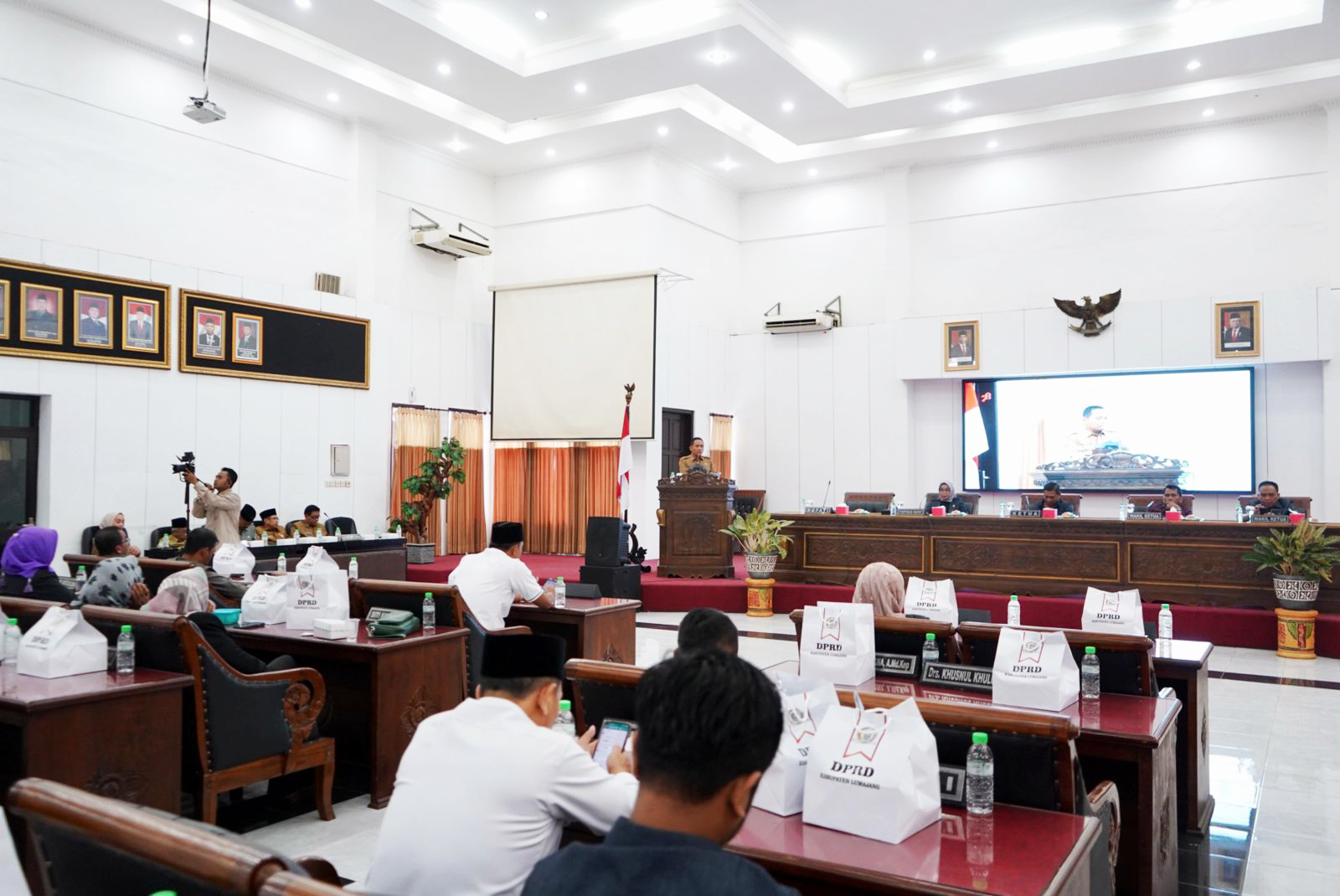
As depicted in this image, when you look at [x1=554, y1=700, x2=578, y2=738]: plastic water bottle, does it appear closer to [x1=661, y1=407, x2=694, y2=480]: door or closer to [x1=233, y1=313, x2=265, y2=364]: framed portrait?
[x1=233, y1=313, x2=265, y2=364]: framed portrait

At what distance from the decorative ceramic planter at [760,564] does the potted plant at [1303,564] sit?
434 centimetres

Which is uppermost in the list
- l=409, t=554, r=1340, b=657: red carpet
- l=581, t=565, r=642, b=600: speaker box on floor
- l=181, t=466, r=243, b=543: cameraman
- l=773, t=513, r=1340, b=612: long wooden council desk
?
l=181, t=466, r=243, b=543: cameraman

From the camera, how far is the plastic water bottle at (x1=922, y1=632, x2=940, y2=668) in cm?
360

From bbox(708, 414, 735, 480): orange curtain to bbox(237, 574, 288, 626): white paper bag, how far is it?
30.7 feet

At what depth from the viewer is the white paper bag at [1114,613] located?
13.5ft

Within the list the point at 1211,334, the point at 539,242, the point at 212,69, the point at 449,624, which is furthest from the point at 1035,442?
the point at 212,69

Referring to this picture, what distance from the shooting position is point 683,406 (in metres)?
13.2

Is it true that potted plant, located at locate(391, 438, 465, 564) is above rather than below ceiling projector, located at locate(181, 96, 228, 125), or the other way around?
below

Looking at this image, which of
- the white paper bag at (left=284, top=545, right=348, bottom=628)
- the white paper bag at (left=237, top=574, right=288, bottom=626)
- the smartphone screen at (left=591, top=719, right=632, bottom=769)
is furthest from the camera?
the white paper bag at (left=237, top=574, right=288, bottom=626)

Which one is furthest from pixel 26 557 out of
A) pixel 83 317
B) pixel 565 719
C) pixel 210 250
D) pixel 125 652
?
pixel 210 250

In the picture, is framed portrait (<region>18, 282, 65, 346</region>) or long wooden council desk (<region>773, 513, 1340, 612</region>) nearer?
long wooden council desk (<region>773, 513, 1340, 612</region>)

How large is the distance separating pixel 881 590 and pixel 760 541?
5.49 metres

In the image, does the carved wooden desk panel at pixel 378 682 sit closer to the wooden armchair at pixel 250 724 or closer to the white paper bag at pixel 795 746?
the wooden armchair at pixel 250 724

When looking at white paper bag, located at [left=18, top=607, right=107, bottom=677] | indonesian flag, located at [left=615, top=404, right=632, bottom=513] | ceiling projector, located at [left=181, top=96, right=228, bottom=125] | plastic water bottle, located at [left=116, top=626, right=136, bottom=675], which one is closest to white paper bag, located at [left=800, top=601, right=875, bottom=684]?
plastic water bottle, located at [left=116, top=626, right=136, bottom=675]
